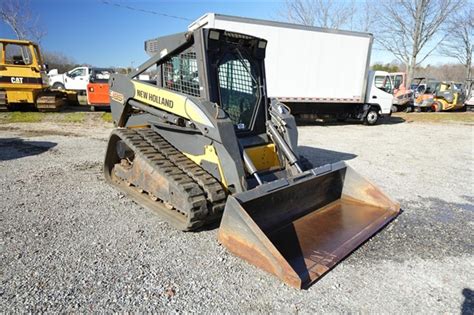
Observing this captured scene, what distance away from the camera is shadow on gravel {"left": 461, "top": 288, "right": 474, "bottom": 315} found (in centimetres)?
262

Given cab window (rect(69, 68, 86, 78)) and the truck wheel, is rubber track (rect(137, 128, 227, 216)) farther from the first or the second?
cab window (rect(69, 68, 86, 78))

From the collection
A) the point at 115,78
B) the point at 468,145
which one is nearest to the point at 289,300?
the point at 115,78

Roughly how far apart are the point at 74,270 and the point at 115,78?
3.36m

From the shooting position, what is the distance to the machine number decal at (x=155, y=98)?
4.24 m

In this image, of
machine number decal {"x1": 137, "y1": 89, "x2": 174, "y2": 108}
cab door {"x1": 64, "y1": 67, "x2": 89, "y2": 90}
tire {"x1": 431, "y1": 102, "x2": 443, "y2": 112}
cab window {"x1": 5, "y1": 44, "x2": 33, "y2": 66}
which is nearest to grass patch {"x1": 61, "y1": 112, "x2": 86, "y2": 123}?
cab window {"x1": 5, "y1": 44, "x2": 33, "y2": 66}

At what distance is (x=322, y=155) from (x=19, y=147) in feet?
23.2

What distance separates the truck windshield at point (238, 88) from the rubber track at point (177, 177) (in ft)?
3.43

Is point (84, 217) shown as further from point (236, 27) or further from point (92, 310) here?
point (236, 27)

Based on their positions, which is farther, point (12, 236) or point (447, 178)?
point (447, 178)

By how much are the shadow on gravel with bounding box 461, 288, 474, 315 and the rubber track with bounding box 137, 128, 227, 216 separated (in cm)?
228

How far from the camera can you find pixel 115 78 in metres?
5.38

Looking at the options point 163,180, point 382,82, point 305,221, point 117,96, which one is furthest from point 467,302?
point 382,82

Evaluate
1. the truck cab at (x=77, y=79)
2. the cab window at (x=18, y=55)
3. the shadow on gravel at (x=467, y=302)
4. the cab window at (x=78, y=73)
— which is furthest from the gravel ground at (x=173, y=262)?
the cab window at (x=78, y=73)

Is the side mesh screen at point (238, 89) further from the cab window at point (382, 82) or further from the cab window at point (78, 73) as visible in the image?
the cab window at point (78, 73)
